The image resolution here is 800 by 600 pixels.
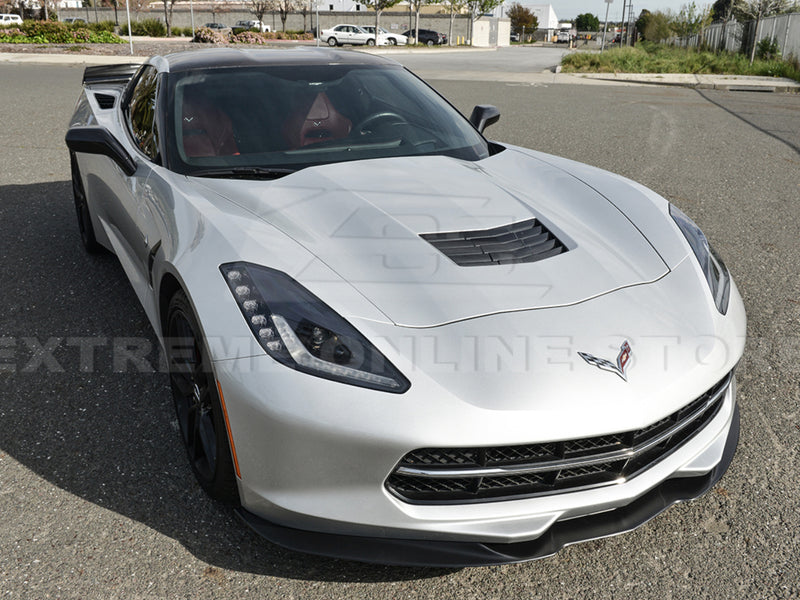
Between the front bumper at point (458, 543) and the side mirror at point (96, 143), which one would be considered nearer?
the front bumper at point (458, 543)

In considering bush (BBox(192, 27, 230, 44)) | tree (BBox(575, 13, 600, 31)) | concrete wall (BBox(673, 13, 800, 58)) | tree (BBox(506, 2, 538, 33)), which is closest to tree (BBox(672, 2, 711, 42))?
concrete wall (BBox(673, 13, 800, 58))

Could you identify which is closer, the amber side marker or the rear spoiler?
the amber side marker

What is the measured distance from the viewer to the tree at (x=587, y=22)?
12219 cm

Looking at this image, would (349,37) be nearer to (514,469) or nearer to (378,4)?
(378,4)

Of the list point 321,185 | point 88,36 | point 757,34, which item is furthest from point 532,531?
point 88,36

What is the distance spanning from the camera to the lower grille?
1.83 meters

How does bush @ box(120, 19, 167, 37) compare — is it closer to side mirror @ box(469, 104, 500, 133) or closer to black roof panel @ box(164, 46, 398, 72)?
black roof panel @ box(164, 46, 398, 72)

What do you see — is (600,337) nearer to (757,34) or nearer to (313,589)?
(313,589)

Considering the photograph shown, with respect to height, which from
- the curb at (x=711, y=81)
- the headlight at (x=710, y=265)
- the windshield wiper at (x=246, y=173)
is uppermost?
the windshield wiper at (x=246, y=173)

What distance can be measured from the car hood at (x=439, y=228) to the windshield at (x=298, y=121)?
170 millimetres

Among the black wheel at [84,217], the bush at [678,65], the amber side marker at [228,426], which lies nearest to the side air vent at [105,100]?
the black wheel at [84,217]

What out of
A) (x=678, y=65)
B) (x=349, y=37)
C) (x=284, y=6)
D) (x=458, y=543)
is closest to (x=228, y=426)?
(x=458, y=543)

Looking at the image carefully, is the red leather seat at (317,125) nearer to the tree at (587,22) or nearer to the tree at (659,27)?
the tree at (659,27)

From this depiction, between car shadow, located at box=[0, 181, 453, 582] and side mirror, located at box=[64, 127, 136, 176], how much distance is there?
899mm
